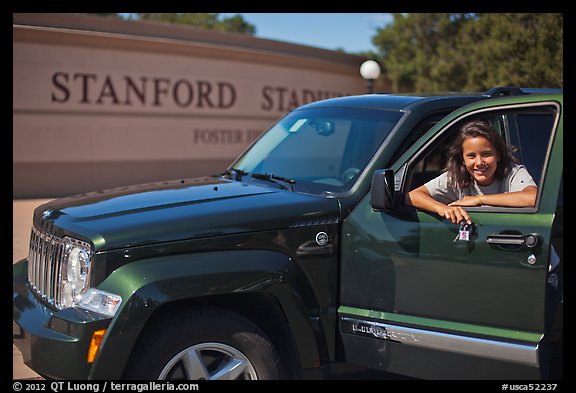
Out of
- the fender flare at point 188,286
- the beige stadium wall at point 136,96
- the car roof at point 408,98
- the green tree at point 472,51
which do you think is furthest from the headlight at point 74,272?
the beige stadium wall at point 136,96

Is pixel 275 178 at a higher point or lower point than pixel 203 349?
higher

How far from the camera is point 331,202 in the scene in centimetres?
387

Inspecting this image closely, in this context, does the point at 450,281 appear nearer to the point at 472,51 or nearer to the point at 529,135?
the point at 529,135

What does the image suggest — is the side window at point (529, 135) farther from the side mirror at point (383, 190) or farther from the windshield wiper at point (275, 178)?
the windshield wiper at point (275, 178)

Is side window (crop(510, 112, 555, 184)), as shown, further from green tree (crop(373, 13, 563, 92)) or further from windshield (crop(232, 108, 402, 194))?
green tree (crop(373, 13, 563, 92))

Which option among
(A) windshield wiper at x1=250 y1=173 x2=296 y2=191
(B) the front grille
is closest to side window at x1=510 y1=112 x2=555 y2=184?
(A) windshield wiper at x1=250 y1=173 x2=296 y2=191

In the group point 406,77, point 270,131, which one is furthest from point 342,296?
point 406,77

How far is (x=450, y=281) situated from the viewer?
3500 millimetres

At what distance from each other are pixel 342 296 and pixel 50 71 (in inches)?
606

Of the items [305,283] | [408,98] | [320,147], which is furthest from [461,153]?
[305,283]

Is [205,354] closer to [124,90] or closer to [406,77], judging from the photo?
[124,90]

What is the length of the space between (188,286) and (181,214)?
43cm

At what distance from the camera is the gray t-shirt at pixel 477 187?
12.5 feet

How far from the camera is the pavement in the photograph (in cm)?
477
